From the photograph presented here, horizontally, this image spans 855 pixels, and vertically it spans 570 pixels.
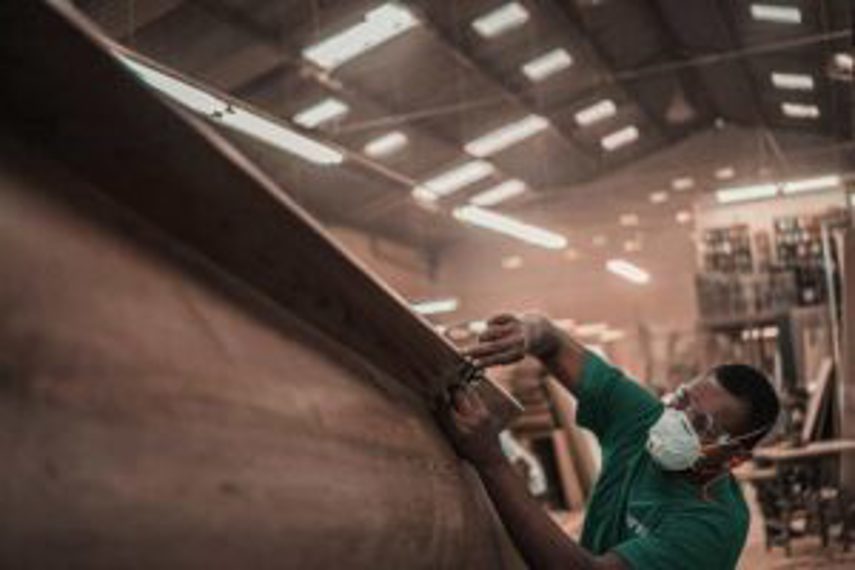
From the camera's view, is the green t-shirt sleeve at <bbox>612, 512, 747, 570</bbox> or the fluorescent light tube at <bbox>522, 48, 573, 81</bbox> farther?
the fluorescent light tube at <bbox>522, 48, 573, 81</bbox>

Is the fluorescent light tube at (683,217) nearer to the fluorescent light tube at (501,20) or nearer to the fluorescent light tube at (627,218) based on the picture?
the fluorescent light tube at (627,218)

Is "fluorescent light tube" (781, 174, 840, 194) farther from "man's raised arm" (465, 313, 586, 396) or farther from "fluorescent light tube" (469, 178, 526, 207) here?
"man's raised arm" (465, 313, 586, 396)

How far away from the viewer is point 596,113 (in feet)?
68.7

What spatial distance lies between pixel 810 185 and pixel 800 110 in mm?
4636

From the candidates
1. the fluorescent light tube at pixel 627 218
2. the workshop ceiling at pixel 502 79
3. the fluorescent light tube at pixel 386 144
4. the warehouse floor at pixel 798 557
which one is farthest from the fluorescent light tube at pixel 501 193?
the warehouse floor at pixel 798 557

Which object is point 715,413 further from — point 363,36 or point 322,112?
point 322,112

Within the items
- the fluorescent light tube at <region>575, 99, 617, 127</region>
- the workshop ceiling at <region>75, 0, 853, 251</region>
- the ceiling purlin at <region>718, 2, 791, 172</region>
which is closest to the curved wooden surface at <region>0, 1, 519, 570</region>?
the workshop ceiling at <region>75, 0, 853, 251</region>

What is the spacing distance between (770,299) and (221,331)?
14.1 metres

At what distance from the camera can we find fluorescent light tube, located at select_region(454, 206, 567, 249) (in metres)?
13.2

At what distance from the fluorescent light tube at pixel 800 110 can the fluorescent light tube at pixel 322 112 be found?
946 cm

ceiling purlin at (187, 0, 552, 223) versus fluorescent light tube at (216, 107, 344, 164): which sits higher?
ceiling purlin at (187, 0, 552, 223)

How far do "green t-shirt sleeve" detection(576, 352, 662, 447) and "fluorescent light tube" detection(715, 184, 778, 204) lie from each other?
532 inches

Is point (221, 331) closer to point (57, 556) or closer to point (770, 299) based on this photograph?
point (57, 556)

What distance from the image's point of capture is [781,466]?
9.80 metres
